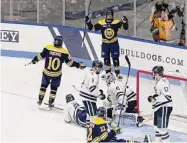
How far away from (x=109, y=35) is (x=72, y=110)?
6.94 ft

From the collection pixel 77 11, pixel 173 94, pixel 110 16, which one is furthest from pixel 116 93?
pixel 77 11

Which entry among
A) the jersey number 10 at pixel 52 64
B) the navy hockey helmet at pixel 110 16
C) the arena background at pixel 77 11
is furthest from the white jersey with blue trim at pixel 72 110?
the arena background at pixel 77 11

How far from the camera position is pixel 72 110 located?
617cm

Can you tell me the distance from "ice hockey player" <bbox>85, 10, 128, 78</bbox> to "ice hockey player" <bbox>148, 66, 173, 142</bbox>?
94.2 inches

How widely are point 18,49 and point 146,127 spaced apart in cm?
409

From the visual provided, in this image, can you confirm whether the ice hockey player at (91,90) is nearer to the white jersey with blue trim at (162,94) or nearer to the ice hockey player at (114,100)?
the ice hockey player at (114,100)

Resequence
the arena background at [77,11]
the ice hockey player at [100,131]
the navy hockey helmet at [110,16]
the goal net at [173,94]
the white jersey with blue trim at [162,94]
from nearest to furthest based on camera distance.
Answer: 1. the ice hockey player at [100,131]
2. the white jersey with blue trim at [162,94]
3. the goal net at [173,94]
4. the navy hockey helmet at [110,16]
5. the arena background at [77,11]

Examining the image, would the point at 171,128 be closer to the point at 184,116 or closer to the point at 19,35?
the point at 184,116

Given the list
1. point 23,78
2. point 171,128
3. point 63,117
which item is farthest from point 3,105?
point 171,128

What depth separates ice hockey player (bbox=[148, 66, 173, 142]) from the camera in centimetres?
537

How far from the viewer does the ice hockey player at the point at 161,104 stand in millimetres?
5367

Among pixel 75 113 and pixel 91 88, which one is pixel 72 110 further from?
pixel 91 88

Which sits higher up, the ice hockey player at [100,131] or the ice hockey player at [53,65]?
the ice hockey player at [53,65]

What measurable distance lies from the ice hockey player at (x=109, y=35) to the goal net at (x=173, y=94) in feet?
3.37
